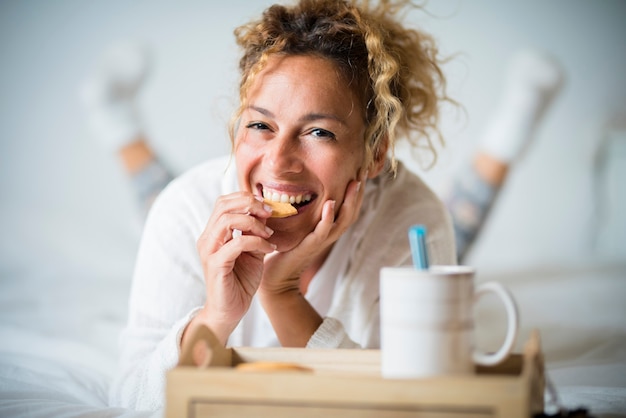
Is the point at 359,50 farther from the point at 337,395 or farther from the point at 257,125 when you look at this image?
the point at 337,395

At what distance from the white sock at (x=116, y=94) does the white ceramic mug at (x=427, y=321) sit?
2.65m

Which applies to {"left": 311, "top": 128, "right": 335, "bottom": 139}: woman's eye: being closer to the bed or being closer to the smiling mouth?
the smiling mouth

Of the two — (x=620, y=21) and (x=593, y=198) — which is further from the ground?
(x=620, y=21)

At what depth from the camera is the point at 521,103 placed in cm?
337

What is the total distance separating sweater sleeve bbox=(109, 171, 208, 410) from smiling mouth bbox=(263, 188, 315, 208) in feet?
0.84

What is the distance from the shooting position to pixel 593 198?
3463 mm

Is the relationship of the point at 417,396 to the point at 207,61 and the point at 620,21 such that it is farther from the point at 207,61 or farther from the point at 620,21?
the point at 620,21

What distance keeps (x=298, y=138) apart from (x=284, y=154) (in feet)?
0.15

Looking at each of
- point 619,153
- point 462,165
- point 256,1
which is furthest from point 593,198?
point 256,1

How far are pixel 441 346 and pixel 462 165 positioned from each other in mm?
2407

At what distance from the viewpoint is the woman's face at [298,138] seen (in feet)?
4.70

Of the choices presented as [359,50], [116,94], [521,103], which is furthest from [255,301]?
[521,103]

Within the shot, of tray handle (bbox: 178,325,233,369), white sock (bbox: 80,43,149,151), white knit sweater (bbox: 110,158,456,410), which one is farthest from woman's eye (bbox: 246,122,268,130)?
white sock (bbox: 80,43,149,151)

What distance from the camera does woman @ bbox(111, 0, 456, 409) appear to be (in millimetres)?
1328
